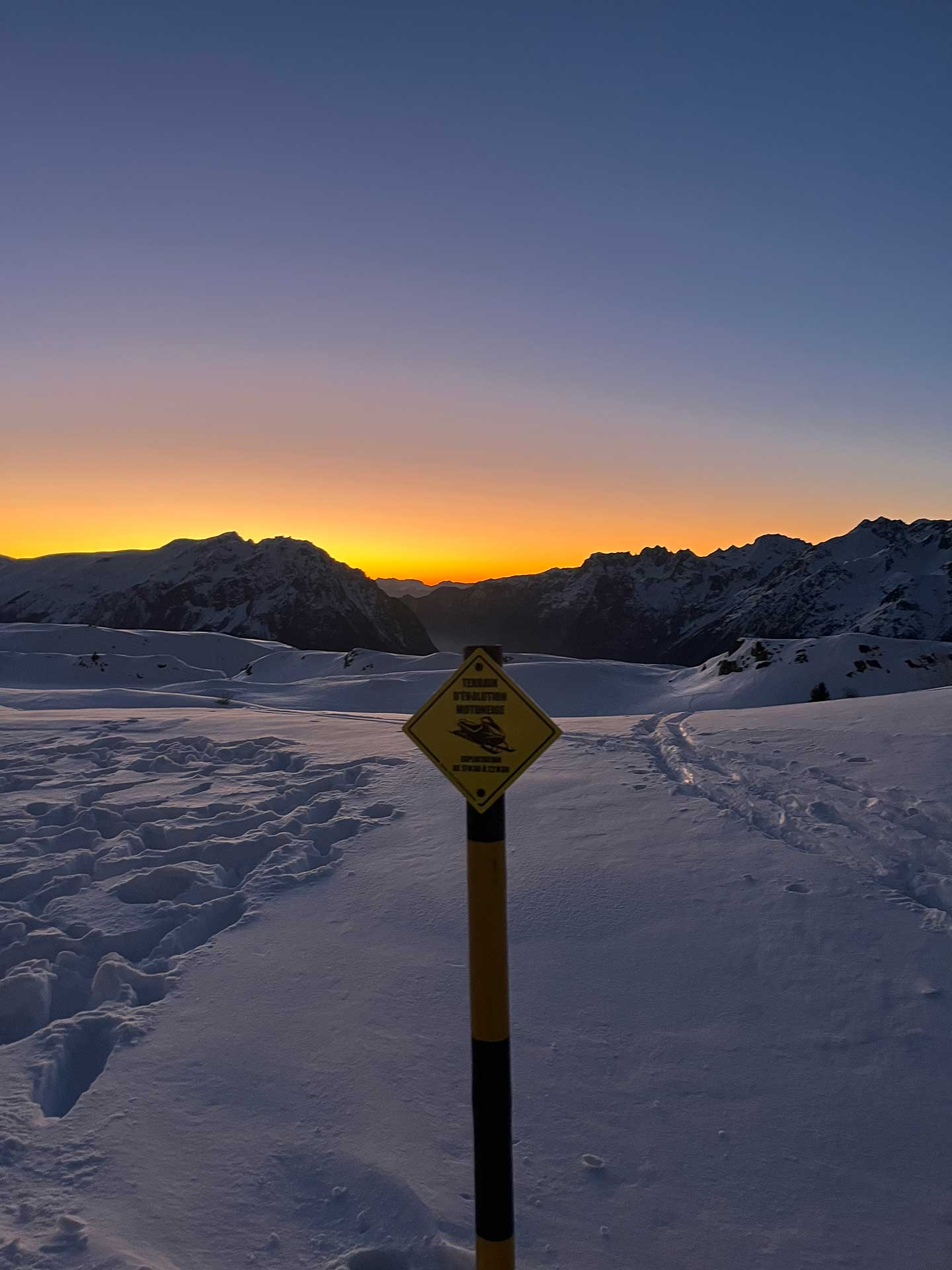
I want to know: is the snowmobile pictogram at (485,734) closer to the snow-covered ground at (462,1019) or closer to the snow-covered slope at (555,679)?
the snow-covered ground at (462,1019)

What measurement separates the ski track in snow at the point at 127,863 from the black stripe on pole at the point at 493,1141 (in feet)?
6.79

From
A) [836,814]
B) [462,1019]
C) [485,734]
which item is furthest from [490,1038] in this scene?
[836,814]

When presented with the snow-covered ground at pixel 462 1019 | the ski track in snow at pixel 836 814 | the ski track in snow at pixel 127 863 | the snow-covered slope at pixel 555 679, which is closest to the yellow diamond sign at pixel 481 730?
the snow-covered ground at pixel 462 1019

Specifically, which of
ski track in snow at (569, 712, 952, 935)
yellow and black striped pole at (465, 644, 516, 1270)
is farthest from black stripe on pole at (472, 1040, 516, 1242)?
ski track in snow at (569, 712, 952, 935)

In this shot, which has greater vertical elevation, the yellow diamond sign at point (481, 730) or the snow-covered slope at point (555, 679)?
the yellow diamond sign at point (481, 730)

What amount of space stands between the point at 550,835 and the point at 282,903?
229 cm

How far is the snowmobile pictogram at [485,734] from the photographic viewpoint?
2398 mm

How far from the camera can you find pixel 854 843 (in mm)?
6051

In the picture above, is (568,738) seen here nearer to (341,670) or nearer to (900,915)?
(900,915)

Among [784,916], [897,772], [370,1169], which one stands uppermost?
[897,772]

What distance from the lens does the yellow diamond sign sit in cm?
236

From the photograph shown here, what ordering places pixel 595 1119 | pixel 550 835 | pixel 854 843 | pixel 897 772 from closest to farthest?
1. pixel 595 1119
2. pixel 854 843
3. pixel 550 835
4. pixel 897 772

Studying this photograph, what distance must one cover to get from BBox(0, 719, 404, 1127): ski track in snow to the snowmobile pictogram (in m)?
2.64

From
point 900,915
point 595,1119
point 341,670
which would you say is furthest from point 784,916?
point 341,670
